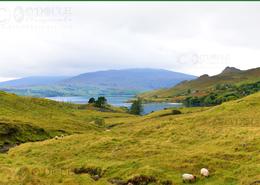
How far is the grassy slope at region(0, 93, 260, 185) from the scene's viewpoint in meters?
31.0

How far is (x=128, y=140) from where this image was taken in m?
46.5

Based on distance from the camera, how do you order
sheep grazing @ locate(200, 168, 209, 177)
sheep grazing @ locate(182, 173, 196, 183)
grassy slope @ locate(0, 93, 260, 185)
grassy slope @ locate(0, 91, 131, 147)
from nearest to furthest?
1. sheep grazing @ locate(182, 173, 196, 183)
2. grassy slope @ locate(0, 93, 260, 185)
3. sheep grazing @ locate(200, 168, 209, 177)
4. grassy slope @ locate(0, 91, 131, 147)

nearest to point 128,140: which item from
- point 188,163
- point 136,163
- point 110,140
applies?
point 110,140

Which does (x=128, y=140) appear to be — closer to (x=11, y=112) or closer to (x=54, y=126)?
(x=54, y=126)

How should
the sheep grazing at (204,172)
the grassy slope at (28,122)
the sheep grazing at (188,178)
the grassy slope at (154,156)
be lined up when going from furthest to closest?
the grassy slope at (28,122)
the sheep grazing at (204,172)
the grassy slope at (154,156)
the sheep grazing at (188,178)

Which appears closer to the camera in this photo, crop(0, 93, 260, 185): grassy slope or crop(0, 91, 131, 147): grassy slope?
crop(0, 93, 260, 185): grassy slope

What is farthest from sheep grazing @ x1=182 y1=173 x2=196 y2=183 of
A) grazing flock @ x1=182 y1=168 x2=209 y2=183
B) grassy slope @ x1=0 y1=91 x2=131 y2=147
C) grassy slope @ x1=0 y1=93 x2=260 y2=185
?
grassy slope @ x1=0 y1=91 x2=131 y2=147

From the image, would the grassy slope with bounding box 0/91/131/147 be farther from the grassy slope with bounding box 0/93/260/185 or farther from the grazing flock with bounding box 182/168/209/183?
the grazing flock with bounding box 182/168/209/183

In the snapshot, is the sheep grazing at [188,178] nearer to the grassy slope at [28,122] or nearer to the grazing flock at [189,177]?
the grazing flock at [189,177]

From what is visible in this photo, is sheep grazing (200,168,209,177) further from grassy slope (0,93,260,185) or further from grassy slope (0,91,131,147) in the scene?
grassy slope (0,91,131,147)

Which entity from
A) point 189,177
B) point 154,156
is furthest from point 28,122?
point 189,177

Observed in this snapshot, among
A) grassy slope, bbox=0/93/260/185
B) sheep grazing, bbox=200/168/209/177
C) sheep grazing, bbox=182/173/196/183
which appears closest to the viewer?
sheep grazing, bbox=182/173/196/183

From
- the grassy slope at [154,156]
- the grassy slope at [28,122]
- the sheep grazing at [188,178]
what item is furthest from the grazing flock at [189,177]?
the grassy slope at [28,122]

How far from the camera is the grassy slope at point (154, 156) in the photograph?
31.0 m
